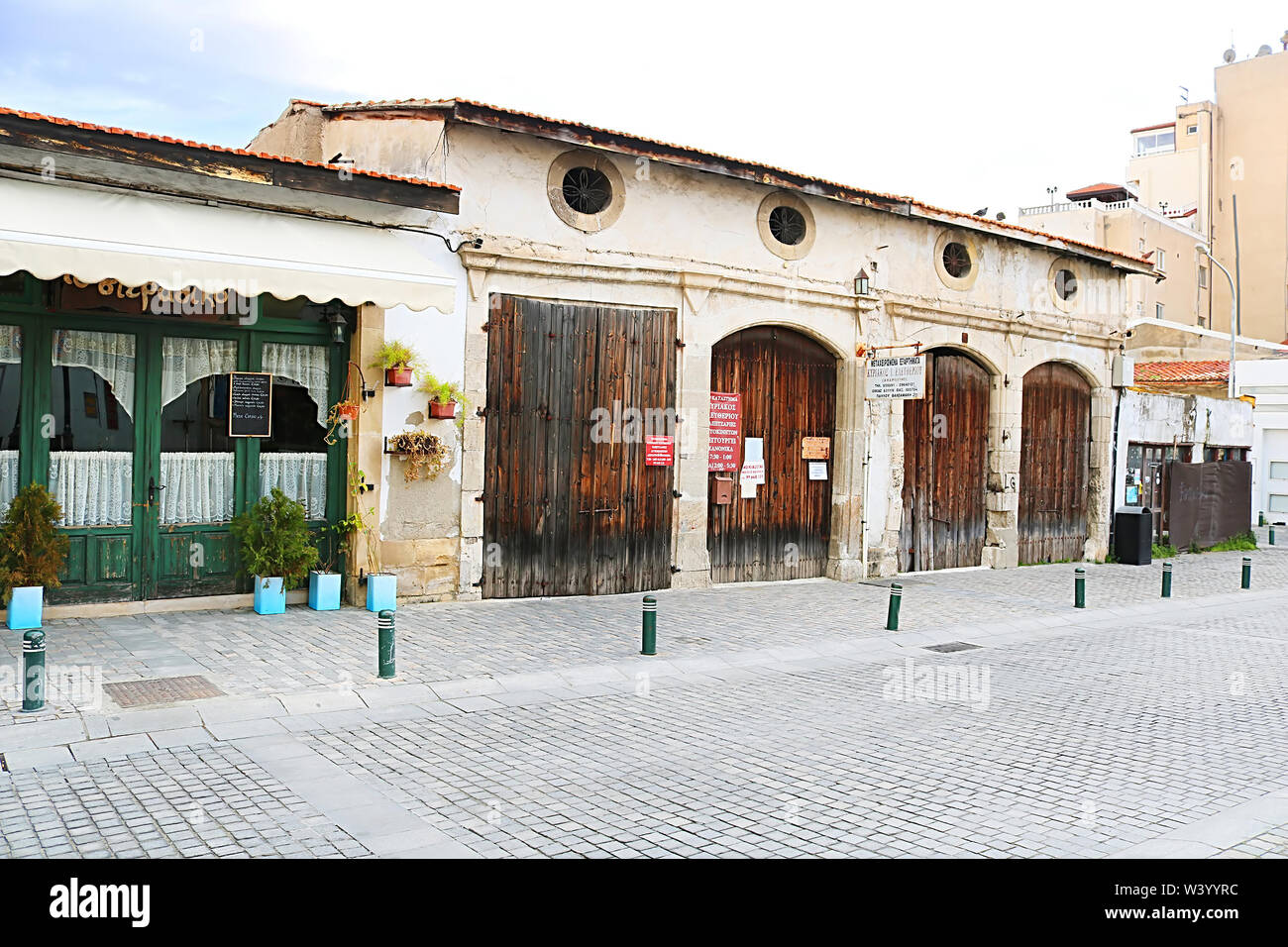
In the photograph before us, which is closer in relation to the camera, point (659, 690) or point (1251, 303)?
point (659, 690)

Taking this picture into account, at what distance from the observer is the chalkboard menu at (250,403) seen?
34.1 ft

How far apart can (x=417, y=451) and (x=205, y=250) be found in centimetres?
291

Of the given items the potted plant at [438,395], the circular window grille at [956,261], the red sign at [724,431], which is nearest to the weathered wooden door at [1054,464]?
the circular window grille at [956,261]

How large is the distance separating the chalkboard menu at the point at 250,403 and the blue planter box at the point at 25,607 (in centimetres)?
229

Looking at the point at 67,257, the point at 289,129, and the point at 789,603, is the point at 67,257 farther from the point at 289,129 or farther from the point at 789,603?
the point at 789,603

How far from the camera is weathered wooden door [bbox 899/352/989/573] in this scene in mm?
16328

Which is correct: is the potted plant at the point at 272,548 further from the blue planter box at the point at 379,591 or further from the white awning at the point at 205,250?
the white awning at the point at 205,250

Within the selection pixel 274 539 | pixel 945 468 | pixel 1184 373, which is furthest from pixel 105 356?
pixel 1184 373

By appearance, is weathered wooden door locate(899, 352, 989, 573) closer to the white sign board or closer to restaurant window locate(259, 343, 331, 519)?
the white sign board

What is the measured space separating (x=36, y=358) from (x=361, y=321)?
2.93 metres

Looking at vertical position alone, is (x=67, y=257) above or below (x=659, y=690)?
above

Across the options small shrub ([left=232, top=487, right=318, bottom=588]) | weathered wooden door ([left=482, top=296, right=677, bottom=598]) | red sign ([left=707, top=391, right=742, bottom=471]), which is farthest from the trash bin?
small shrub ([left=232, top=487, right=318, bottom=588])
